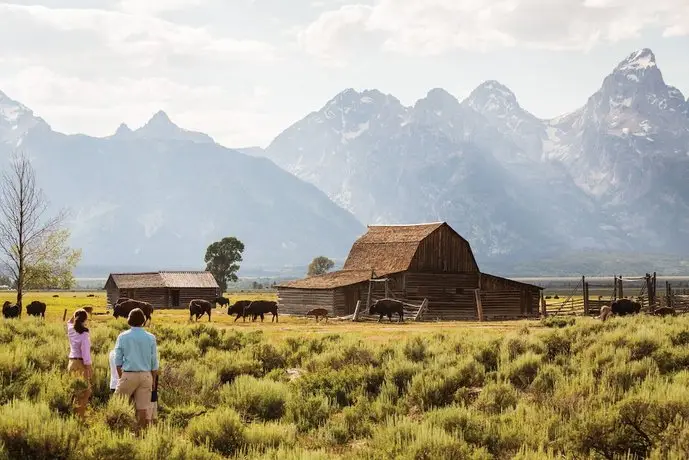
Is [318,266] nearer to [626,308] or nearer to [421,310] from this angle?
[421,310]

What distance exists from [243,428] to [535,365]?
890 cm

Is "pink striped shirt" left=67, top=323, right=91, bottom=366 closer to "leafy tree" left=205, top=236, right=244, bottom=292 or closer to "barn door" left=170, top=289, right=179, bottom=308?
"barn door" left=170, top=289, right=179, bottom=308

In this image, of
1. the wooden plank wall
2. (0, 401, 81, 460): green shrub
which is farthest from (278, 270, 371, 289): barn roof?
(0, 401, 81, 460): green shrub

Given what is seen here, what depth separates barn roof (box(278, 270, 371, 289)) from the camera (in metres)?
56.1

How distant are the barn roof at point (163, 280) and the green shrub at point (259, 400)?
213 feet

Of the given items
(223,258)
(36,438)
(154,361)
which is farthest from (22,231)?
(223,258)

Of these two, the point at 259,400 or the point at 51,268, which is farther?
the point at 51,268

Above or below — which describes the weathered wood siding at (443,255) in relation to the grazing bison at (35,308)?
above

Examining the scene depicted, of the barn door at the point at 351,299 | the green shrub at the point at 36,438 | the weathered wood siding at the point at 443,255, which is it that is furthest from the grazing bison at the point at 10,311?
the green shrub at the point at 36,438

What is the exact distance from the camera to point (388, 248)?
198 ft

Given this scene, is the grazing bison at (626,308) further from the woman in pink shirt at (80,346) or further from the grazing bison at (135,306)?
the woman in pink shirt at (80,346)

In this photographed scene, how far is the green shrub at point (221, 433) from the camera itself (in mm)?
12258

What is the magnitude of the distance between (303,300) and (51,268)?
1784cm

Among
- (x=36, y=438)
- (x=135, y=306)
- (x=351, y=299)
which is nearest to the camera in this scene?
(x=36, y=438)
